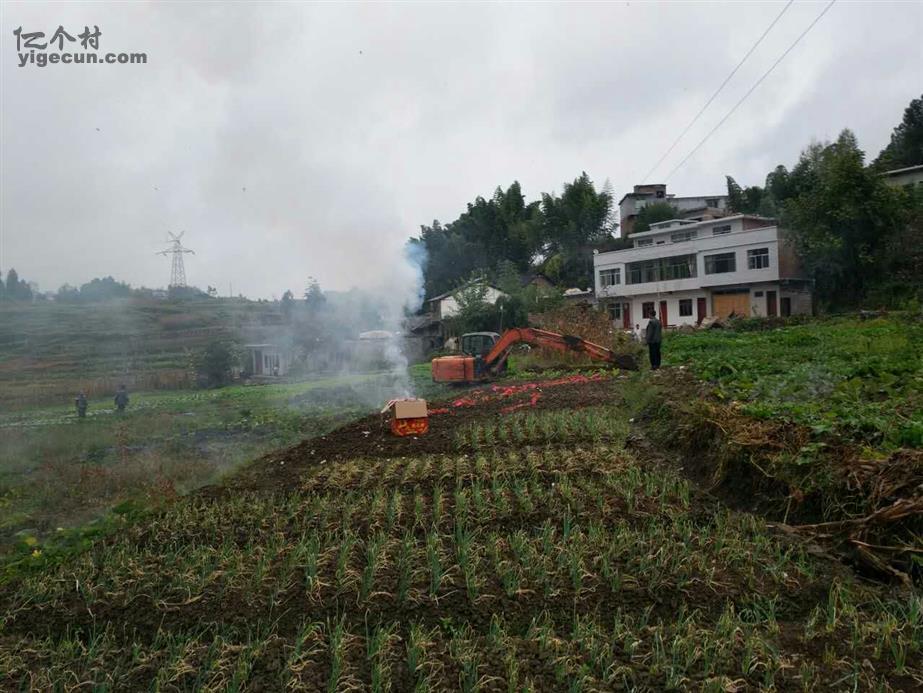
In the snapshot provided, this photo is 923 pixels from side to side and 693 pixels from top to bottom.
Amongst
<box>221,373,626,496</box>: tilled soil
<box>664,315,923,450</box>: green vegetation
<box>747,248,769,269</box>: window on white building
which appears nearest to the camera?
<box>664,315,923,450</box>: green vegetation

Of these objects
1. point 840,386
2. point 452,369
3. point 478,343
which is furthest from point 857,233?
point 840,386

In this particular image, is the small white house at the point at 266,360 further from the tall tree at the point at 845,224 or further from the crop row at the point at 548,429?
the tall tree at the point at 845,224

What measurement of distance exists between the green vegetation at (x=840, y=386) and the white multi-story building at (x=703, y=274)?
20858 millimetres

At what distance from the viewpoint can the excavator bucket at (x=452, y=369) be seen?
59.9 feet

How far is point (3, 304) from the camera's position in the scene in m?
17.6

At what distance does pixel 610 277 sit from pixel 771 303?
11.3 meters

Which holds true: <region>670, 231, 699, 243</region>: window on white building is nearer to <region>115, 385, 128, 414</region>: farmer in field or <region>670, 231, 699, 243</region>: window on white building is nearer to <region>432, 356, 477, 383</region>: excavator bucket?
<region>432, 356, 477, 383</region>: excavator bucket

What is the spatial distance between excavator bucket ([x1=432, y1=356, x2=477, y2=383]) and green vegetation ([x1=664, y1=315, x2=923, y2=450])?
21.1 ft

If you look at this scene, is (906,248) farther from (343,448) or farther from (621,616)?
(621,616)

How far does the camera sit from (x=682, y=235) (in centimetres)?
4409

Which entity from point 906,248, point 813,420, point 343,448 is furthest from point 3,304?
point 906,248

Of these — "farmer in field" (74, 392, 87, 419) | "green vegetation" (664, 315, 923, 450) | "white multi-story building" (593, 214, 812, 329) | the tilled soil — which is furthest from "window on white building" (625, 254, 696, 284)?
"farmer in field" (74, 392, 87, 419)

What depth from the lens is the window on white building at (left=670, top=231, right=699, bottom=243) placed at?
142 ft

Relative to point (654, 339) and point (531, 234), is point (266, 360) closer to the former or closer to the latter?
point (654, 339)
